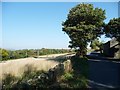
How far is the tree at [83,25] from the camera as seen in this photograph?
2784cm

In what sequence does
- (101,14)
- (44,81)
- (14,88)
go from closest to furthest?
(14,88)
(44,81)
(101,14)

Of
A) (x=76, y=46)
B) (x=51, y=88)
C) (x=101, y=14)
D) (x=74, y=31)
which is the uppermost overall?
(x=101, y=14)

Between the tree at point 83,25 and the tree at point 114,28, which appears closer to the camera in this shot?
the tree at point 114,28

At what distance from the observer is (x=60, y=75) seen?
1112 cm

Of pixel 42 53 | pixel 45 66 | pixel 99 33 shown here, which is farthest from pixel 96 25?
pixel 45 66

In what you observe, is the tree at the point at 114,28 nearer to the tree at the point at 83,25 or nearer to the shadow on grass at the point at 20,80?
the tree at the point at 83,25

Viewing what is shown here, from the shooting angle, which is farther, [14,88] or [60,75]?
[60,75]

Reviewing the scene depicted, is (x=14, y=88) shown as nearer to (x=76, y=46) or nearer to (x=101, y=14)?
(x=76, y=46)

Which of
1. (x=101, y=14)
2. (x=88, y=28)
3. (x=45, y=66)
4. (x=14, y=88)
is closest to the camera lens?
(x=14, y=88)

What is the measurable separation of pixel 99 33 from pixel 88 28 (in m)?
2.41

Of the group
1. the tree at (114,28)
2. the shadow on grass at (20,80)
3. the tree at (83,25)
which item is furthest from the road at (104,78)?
the tree at (83,25)

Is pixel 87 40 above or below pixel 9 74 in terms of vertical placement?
above

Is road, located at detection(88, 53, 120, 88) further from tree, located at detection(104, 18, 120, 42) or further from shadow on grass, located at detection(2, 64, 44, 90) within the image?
tree, located at detection(104, 18, 120, 42)

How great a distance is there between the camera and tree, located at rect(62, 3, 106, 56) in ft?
91.4
